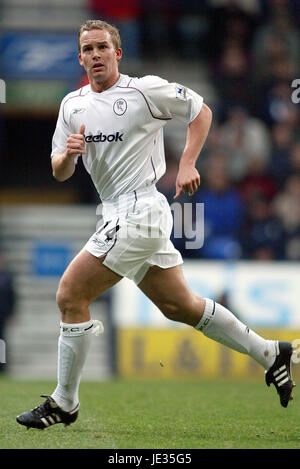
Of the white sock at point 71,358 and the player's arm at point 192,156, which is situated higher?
the player's arm at point 192,156

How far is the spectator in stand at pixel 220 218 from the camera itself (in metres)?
12.1

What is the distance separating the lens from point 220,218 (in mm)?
12141

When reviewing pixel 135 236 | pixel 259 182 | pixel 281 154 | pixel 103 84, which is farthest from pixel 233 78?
pixel 135 236

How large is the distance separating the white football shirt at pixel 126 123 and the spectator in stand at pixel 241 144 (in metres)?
7.50

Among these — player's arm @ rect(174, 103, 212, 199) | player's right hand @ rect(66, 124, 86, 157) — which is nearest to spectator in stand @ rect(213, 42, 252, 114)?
player's arm @ rect(174, 103, 212, 199)

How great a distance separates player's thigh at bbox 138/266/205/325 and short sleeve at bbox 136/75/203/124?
94 cm

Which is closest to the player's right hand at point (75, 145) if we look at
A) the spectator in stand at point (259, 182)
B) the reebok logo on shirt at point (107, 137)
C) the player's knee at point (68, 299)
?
the reebok logo on shirt at point (107, 137)

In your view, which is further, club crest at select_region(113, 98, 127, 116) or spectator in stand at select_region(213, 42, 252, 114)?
spectator in stand at select_region(213, 42, 252, 114)

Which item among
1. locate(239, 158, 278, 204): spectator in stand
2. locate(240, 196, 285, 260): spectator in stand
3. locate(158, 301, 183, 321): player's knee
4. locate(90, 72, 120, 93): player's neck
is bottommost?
locate(240, 196, 285, 260): spectator in stand

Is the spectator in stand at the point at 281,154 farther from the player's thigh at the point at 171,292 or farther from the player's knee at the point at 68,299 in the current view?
the player's knee at the point at 68,299

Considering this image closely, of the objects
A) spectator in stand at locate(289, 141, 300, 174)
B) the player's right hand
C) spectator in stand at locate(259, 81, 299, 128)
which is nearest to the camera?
the player's right hand

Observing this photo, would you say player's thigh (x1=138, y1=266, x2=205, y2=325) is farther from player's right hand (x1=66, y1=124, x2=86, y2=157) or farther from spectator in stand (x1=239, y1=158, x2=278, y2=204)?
spectator in stand (x1=239, y1=158, x2=278, y2=204)

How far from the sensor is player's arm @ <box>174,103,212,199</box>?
539 centimetres
